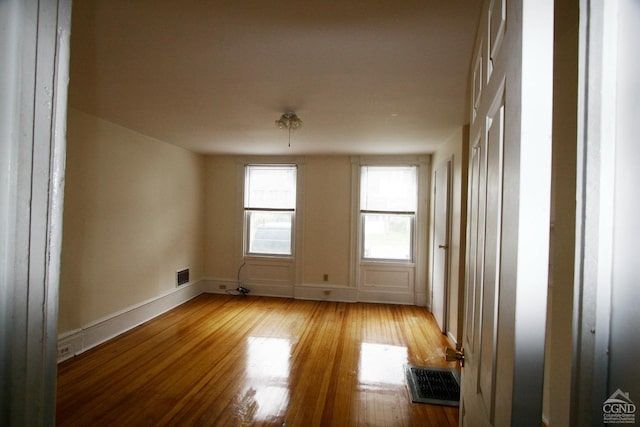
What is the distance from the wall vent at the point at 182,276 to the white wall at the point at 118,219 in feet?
0.30

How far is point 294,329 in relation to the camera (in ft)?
11.5

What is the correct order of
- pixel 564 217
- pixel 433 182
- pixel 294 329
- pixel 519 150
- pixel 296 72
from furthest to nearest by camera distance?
pixel 433 182 → pixel 294 329 → pixel 296 72 → pixel 564 217 → pixel 519 150

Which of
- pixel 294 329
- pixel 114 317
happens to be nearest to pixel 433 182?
pixel 294 329

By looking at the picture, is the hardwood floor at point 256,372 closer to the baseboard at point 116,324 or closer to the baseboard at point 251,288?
the baseboard at point 116,324

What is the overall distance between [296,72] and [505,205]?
5.51 ft

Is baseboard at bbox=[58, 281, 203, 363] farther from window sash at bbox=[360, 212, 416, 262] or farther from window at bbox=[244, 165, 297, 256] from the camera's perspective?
window sash at bbox=[360, 212, 416, 262]

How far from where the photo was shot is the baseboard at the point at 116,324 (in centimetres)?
269

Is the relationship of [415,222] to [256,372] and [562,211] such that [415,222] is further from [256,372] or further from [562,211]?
[562,211]

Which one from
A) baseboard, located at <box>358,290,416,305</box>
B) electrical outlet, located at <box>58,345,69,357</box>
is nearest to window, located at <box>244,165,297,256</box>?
baseboard, located at <box>358,290,416,305</box>

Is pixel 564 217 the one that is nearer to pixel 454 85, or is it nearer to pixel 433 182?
pixel 454 85

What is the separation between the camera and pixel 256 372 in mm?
2545

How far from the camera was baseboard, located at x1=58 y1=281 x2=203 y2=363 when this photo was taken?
2691mm

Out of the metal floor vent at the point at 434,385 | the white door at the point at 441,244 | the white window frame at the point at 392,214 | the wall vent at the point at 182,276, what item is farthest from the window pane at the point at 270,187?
the metal floor vent at the point at 434,385

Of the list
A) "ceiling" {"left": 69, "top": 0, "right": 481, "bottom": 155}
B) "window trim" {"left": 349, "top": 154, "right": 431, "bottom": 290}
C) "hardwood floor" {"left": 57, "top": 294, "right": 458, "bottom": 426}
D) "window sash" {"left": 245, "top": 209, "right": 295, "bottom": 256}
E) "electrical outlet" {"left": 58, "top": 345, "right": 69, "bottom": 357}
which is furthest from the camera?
"window sash" {"left": 245, "top": 209, "right": 295, "bottom": 256}
